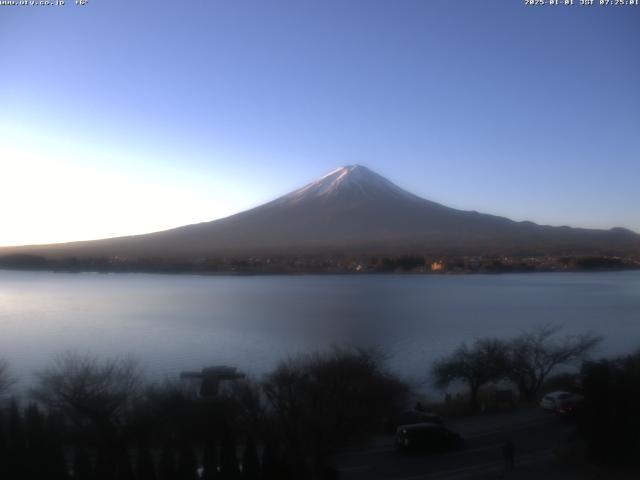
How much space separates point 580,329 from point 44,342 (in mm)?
10410

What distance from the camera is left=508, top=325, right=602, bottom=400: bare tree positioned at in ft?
28.7

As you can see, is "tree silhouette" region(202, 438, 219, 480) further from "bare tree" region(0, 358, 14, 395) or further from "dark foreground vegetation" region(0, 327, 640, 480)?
"bare tree" region(0, 358, 14, 395)

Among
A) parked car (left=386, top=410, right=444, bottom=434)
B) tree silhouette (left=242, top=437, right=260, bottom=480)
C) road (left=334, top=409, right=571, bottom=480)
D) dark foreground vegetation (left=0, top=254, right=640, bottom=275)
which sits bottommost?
road (left=334, top=409, right=571, bottom=480)

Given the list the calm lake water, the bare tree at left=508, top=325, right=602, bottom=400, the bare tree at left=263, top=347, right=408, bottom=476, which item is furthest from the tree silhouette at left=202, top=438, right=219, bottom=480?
the bare tree at left=508, top=325, right=602, bottom=400

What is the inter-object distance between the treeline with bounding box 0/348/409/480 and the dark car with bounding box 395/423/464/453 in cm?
33

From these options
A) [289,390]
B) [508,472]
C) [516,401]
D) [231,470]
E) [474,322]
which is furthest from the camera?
[474,322]

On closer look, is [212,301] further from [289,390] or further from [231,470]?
[231,470]

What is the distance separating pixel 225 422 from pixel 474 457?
2.19 metres

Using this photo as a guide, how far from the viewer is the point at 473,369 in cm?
819

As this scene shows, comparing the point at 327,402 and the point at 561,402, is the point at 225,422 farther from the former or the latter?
the point at 561,402

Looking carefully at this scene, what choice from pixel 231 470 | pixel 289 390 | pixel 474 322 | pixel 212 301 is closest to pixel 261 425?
pixel 289 390

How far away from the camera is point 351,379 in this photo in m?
6.23

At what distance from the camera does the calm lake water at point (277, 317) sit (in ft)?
32.6

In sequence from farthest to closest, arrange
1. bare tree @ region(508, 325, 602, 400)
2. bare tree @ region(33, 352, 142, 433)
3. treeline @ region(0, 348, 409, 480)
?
bare tree @ region(508, 325, 602, 400) < bare tree @ region(33, 352, 142, 433) < treeline @ region(0, 348, 409, 480)
